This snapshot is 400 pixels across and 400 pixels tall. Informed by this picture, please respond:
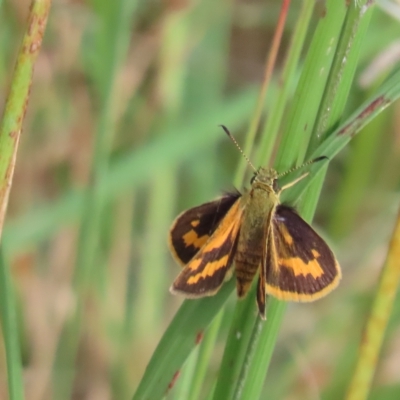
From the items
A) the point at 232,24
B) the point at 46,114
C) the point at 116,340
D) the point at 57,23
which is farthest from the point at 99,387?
the point at 232,24

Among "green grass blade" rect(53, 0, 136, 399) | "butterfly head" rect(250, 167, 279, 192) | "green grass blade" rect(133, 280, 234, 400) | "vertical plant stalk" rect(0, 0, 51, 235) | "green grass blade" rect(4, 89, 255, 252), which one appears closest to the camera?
"vertical plant stalk" rect(0, 0, 51, 235)

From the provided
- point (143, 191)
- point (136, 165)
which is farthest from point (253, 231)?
point (143, 191)

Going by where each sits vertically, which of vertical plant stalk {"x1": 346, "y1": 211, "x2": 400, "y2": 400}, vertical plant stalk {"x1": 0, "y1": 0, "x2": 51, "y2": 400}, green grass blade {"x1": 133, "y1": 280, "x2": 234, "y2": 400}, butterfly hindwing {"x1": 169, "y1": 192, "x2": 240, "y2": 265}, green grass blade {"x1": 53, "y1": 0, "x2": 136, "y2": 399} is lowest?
vertical plant stalk {"x1": 346, "y1": 211, "x2": 400, "y2": 400}

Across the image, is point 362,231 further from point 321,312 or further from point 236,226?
point 236,226

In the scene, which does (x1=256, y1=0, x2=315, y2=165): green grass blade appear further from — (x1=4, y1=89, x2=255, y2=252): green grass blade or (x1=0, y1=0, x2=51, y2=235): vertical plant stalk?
(x1=4, y1=89, x2=255, y2=252): green grass blade

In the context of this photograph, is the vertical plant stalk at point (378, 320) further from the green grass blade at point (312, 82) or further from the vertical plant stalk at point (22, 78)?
the vertical plant stalk at point (22, 78)

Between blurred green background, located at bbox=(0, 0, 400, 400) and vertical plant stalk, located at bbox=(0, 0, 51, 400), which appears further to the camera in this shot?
blurred green background, located at bbox=(0, 0, 400, 400)

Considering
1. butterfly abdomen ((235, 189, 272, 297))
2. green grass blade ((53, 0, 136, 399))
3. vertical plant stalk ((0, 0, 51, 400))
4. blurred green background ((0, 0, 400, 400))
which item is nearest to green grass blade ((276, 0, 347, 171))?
butterfly abdomen ((235, 189, 272, 297))
